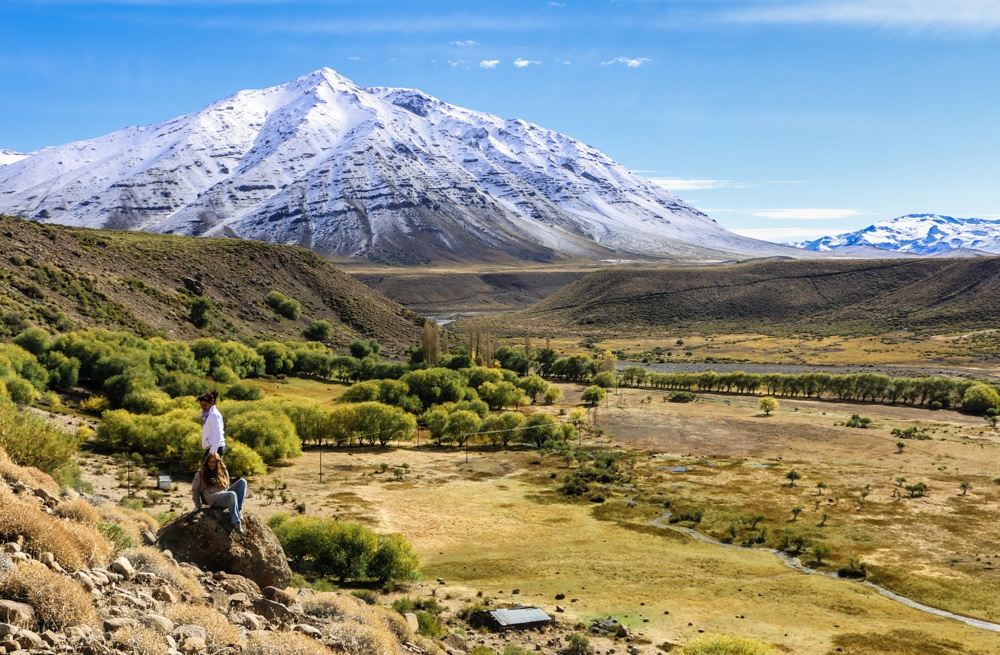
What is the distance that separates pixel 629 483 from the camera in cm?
4359

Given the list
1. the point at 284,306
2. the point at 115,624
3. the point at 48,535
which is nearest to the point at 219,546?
the point at 48,535

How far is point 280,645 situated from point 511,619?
12.9 meters

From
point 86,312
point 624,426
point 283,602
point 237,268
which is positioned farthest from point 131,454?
point 237,268

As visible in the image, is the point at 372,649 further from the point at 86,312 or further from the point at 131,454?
the point at 86,312

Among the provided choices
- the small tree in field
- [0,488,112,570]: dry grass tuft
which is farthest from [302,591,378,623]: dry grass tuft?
the small tree in field

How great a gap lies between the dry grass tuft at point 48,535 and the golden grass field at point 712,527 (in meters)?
14.5

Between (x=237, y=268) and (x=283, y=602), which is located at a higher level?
(x=237, y=268)

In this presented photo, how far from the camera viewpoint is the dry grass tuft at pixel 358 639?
11.1 m

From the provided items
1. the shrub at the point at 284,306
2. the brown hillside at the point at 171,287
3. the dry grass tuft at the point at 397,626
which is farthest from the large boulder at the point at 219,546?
the shrub at the point at 284,306

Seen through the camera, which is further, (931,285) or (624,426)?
(931,285)

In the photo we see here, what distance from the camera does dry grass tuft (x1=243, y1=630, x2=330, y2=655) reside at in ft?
30.1

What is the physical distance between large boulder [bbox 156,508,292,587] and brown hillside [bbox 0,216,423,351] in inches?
1842

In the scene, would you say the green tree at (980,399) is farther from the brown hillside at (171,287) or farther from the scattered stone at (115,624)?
the scattered stone at (115,624)

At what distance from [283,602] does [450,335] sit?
102716mm
